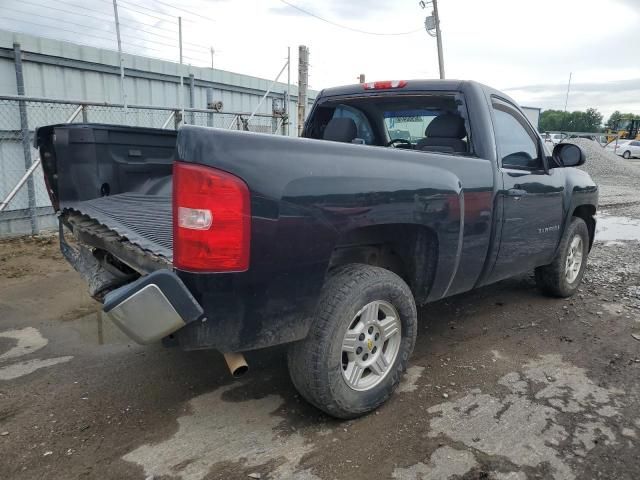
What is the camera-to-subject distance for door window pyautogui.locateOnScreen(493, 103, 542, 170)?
381cm

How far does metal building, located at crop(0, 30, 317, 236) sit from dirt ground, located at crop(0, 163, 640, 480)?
3.21 m

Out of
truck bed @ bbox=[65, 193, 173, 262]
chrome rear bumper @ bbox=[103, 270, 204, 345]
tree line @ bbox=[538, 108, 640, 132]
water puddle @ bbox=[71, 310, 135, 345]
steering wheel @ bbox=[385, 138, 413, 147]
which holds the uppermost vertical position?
tree line @ bbox=[538, 108, 640, 132]

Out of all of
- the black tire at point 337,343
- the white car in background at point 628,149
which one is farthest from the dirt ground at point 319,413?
A: the white car in background at point 628,149

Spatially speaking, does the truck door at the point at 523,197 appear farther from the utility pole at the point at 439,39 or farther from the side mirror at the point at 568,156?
the utility pole at the point at 439,39

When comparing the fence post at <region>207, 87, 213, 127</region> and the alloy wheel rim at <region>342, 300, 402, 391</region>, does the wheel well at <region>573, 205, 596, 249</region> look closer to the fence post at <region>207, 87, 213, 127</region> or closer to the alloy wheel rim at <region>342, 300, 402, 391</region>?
the alloy wheel rim at <region>342, 300, 402, 391</region>

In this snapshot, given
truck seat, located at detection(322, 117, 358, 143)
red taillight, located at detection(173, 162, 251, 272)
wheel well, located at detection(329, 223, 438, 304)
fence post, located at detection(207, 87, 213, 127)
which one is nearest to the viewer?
red taillight, located at detection(173, 162, 251, 272)

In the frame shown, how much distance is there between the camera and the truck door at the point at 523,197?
3740mm

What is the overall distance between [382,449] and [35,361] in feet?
8.47

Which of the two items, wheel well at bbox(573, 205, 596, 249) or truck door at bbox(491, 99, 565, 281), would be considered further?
wheel well at bbox(573, 205, 596, 249)

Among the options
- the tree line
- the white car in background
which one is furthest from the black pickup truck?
the tree line

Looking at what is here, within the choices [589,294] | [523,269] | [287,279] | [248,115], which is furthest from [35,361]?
[248,115]

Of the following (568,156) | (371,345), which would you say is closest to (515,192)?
(568,156)

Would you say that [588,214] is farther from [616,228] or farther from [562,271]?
[616,228]

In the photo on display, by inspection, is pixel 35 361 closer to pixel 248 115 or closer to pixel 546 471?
pixel 546 471
